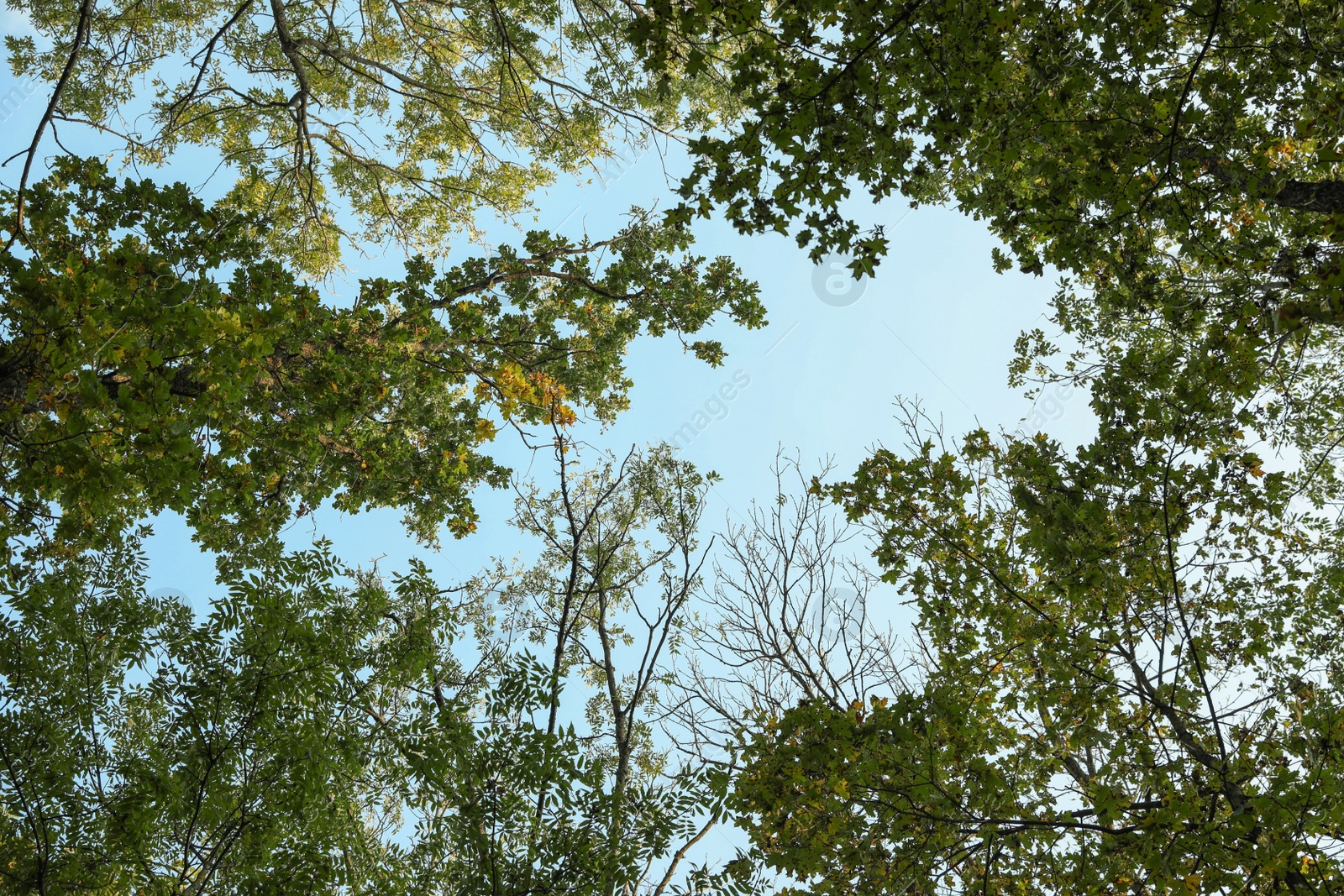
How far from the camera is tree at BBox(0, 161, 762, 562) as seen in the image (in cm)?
312

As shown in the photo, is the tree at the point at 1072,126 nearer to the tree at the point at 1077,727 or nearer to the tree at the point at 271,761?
the tree at the point at 1077,727

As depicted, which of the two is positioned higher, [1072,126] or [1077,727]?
[1072,126]

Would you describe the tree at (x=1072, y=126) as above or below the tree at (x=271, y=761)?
above

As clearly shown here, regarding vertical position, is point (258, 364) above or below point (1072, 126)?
below

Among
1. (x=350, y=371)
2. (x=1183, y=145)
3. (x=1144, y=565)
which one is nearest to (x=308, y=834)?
(x=350, y=371)

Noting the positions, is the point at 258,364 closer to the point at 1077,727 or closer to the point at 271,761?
the point at 271,761

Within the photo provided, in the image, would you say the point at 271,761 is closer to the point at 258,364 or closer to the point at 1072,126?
the point at 258,364

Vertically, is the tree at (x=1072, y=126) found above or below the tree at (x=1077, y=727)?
above

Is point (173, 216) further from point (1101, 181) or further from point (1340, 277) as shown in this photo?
point (1340, 277)

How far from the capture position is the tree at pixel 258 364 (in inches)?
123

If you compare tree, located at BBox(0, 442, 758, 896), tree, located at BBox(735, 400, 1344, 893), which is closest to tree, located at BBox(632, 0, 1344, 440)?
tree, located at BBox(735, 400, 1344, 893)

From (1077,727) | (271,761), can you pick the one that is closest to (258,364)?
(271,761)

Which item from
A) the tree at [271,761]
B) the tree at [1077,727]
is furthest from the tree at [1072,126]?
the tree at [271,761]

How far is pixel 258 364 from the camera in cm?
381
